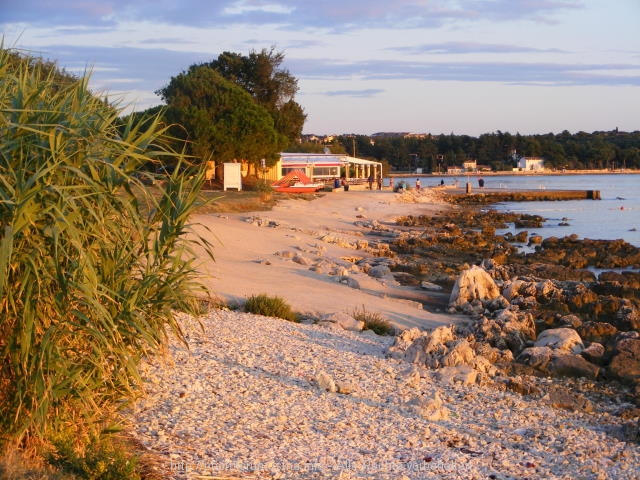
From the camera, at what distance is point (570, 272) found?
69.9 ft

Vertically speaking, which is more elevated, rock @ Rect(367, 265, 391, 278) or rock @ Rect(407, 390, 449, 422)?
rock @ Rect(407, 390, 449, 422)

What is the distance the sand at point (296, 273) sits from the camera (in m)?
13.8

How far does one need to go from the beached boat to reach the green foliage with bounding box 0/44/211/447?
42.8 metres

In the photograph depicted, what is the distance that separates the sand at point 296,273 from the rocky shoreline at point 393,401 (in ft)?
3.54

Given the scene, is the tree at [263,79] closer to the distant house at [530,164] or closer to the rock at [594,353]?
the rock at [594,353]

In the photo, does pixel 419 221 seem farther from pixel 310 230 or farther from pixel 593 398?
pixel 593 398

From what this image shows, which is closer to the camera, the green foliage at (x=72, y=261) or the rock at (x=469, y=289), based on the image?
the green foliage at (x=72, y=261)

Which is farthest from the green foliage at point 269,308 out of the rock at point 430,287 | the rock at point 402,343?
the rock at point 430,287

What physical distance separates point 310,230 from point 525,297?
1439cm

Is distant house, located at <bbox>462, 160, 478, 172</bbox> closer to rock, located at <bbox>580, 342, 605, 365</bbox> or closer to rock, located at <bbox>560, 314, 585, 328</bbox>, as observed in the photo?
rock, located at <bbox>560, 314, 585, 328</bbox>

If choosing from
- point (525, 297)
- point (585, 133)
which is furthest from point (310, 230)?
point (585, 133)

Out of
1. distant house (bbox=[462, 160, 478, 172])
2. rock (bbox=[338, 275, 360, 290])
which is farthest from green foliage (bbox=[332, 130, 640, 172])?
rock (bbox=[338, 275, 360, 290])

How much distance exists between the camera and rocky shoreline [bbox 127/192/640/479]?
20.5 ft

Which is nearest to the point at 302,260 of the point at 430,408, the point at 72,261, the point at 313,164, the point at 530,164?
the point at 430,408
